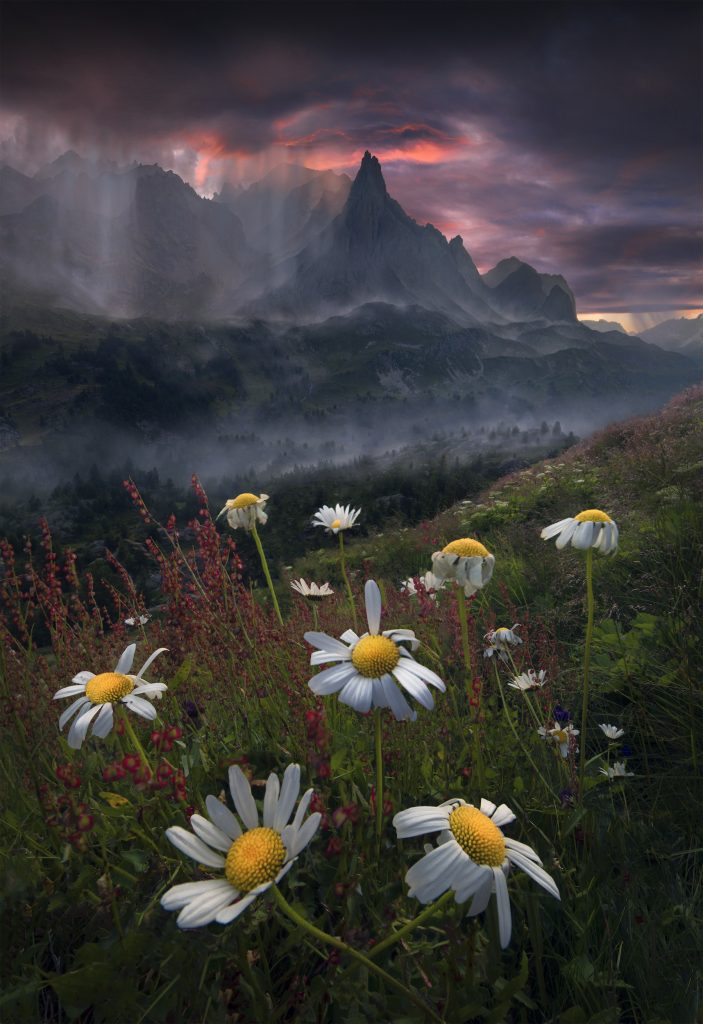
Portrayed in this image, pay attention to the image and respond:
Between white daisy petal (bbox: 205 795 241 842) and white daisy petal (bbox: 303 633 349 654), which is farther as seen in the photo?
white daisy petal (bbox: 303 633 349 654)

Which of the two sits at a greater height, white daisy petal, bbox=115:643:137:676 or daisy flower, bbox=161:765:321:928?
white daisy petal, bbox=115:643:137:676

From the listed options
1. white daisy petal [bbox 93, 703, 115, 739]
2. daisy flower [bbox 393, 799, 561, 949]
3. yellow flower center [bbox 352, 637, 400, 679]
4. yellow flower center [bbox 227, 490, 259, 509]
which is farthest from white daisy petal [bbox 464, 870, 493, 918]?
yellow flower center [bbox 227, 490, 259, 509]

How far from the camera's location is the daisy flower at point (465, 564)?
5.53 ft

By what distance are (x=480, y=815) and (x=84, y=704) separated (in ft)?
3.69

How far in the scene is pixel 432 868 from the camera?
3.33ft

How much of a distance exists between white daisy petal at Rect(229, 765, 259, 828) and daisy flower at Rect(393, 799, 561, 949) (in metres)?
0.29

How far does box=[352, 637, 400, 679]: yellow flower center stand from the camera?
1.21 meters

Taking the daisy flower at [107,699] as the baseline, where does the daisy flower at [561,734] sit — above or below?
below

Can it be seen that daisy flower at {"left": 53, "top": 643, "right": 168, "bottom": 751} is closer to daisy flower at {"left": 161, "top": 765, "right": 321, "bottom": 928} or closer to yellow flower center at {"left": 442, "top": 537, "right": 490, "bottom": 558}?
daisy flower at {"left": 161, "top": 765, "right": 321, "bottom": 928}

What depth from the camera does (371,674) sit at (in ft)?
3.98

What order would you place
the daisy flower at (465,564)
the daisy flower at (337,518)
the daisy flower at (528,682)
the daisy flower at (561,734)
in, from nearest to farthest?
the daisy flower at (465,564) → the daisy flower at (561,734) → the daisy flower at (528,682) → the daisy flower at (337,518)

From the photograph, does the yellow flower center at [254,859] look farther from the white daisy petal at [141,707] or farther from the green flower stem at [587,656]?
the green flower stem at [587,656]

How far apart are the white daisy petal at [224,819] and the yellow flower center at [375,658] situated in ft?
1.26

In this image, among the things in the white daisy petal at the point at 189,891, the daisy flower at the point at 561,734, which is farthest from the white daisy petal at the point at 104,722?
the daisy flower at the point at 561,734
